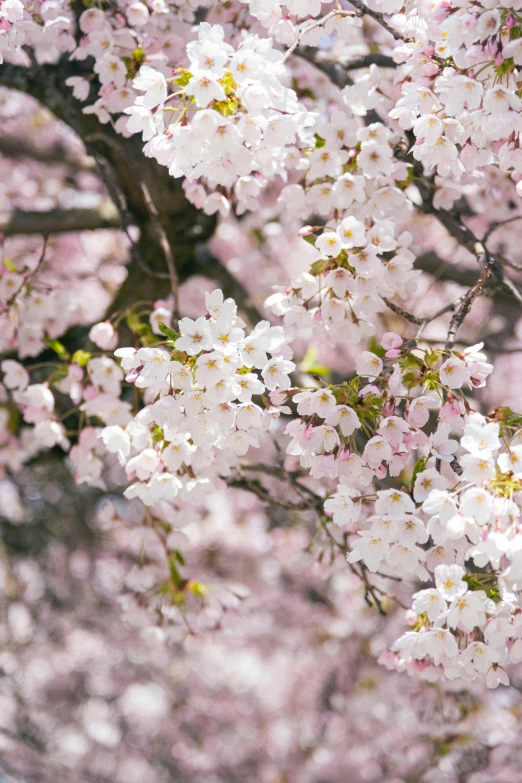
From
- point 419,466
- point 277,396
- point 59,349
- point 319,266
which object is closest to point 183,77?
point 319,266

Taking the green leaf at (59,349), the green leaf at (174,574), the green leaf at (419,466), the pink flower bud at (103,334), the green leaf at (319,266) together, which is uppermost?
the green leaf at (319,266)

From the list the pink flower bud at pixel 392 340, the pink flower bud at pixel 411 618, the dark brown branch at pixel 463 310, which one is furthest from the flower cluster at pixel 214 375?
the pink flower bud at pixel 411 618

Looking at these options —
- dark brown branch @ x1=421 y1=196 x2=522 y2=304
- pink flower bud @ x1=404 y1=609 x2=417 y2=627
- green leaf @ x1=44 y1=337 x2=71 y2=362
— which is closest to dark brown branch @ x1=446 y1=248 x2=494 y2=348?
dark brown branch @ x1=421 y1=196 x2=522 y2=304

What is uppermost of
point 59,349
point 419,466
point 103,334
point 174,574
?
point 419,466

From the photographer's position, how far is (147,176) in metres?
2.38

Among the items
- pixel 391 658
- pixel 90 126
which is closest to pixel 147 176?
pixel 90 126

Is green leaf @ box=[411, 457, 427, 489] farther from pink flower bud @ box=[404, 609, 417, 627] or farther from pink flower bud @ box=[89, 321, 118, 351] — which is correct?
pink flower bud @ box=[89, 321, 118, 351]

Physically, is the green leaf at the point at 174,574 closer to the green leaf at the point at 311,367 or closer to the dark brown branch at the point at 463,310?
the green leaf at the point at 311,367

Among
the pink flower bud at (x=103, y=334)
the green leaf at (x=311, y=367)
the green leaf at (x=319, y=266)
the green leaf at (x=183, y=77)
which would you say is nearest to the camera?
the green leaf at (x=183, y=77)

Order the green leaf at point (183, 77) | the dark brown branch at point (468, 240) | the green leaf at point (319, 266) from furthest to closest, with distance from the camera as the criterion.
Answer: the dark brown branch at point (468, 240)
the green leaf at point (319, 266)
the green leaf at point (183, 77)

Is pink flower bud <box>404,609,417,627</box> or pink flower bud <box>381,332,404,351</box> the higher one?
pink flower bud <box>381,332,404,351</box>

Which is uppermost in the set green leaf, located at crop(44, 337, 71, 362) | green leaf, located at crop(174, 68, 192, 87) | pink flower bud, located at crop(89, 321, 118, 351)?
green leaf, located at crop(174, 68, 192, 87)

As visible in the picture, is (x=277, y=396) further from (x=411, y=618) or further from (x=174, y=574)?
(x=174, y=574)

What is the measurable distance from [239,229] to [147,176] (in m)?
2.19
